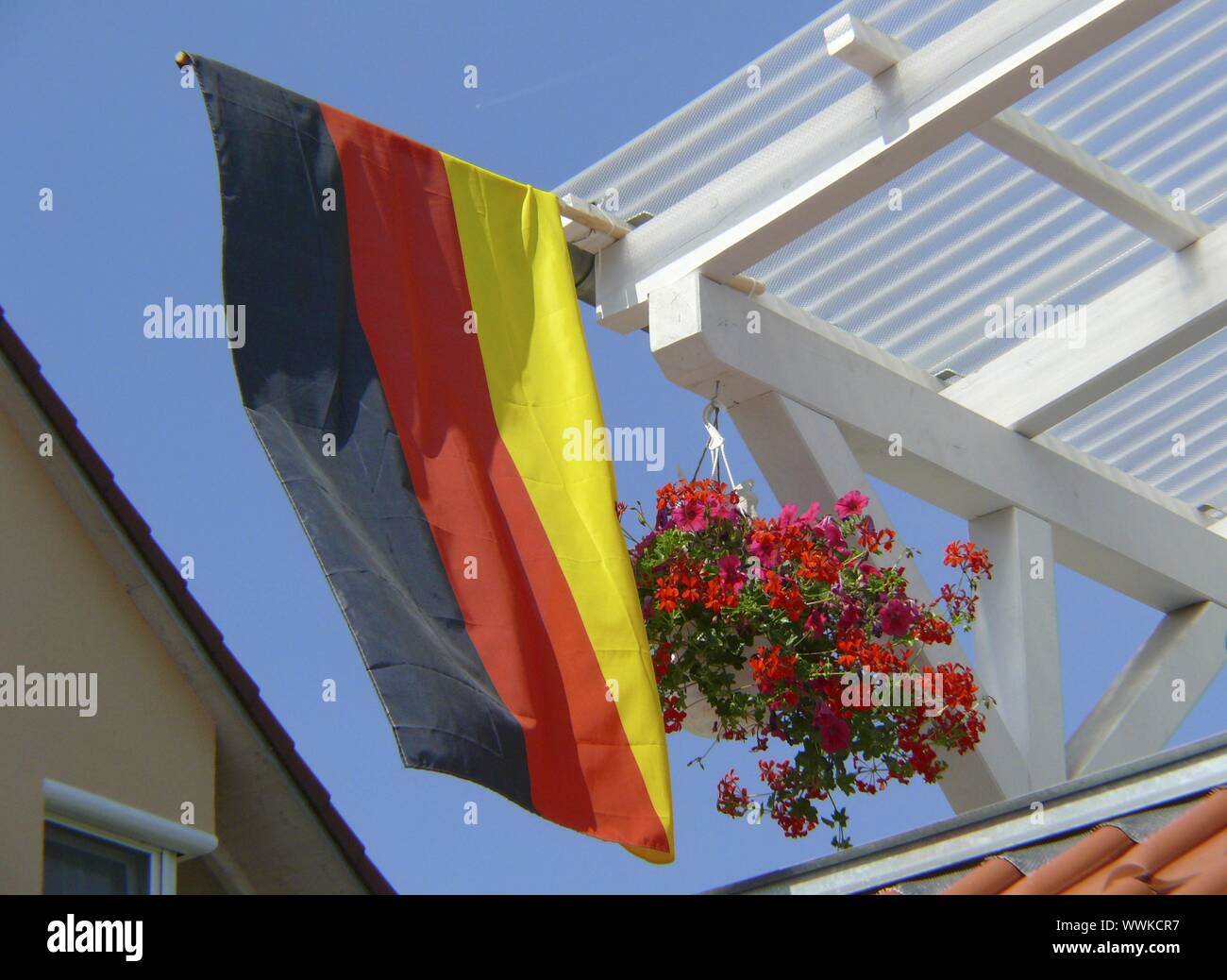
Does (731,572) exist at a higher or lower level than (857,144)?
lower

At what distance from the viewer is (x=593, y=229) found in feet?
21.7

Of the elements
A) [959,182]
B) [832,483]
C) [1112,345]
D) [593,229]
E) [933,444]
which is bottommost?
[832,483]

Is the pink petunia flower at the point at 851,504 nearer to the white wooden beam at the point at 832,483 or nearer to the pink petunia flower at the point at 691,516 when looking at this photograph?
the white wooden beam at the point at 832,483

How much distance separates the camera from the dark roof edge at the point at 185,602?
525cm

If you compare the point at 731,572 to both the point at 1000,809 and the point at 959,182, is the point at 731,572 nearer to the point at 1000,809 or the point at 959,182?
the point at 1000,809

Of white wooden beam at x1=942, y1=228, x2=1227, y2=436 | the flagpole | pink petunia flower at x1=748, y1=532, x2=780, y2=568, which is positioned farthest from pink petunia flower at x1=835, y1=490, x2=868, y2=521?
white wooden beam at x1=942, y1=228, x2=1227, y2=436

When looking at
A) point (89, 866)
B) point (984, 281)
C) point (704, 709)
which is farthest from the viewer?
point (984, 281)

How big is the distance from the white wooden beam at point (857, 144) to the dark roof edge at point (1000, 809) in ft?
7.12

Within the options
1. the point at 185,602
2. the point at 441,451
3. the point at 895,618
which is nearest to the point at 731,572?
the point at 895,618

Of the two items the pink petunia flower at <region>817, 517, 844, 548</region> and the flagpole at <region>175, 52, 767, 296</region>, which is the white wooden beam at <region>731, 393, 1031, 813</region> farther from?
the pink petunia flower at <region>817, 517, 844, 548</region>

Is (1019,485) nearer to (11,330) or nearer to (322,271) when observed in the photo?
(322,271)

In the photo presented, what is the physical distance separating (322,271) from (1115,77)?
3020 mm

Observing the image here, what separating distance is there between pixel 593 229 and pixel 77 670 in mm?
2241
